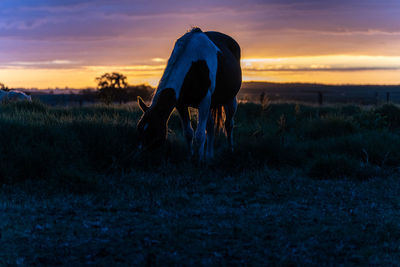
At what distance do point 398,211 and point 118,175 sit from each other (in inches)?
176

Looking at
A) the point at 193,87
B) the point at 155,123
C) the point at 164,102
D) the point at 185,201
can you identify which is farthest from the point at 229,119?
the point at 185,201

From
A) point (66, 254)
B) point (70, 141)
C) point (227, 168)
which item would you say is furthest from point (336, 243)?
point (70, 141)

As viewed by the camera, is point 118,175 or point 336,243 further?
point 118,175

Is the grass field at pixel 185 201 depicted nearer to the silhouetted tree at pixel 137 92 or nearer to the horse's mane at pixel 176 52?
the horse's mane at pixel 176 52

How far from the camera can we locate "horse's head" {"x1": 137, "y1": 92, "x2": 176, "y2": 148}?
6.86 m

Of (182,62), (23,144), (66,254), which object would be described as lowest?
(66,254)

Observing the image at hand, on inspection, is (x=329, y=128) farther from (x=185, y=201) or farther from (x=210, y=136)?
(x=185, y=201)

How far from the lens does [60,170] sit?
713 centimetres

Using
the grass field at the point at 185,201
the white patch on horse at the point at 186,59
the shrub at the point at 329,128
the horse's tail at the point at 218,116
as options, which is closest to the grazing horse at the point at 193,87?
the white patch on horse at the point at 186,59

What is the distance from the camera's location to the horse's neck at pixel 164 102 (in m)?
7.00

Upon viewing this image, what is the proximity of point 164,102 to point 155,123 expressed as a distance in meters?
0.39

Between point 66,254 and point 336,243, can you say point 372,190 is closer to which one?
point 336,243

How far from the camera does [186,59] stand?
293 inches

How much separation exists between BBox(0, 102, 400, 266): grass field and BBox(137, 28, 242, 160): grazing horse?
66 cm
